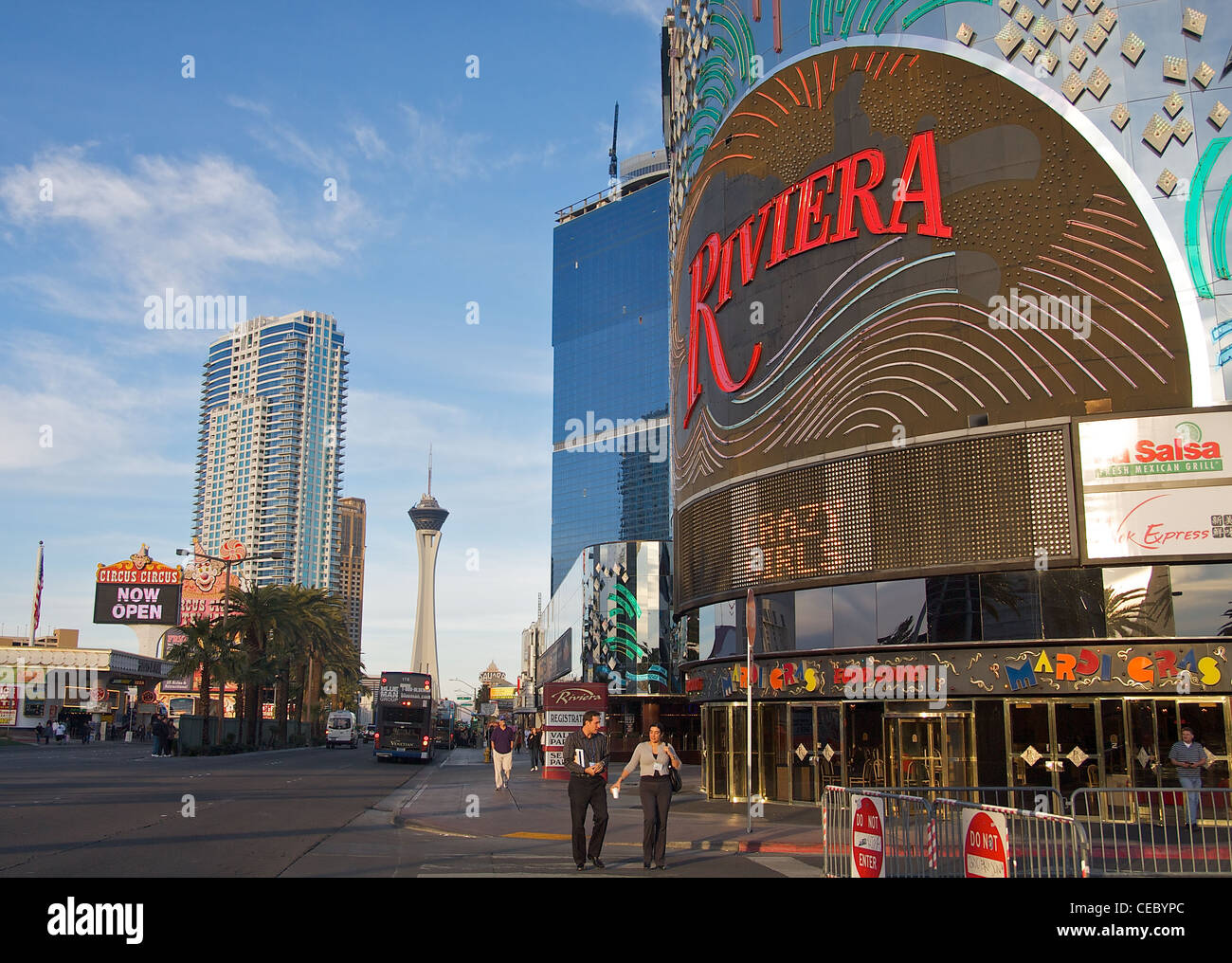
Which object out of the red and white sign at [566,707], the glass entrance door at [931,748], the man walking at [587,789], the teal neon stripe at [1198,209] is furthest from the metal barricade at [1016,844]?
the red and white sign at [566,707]

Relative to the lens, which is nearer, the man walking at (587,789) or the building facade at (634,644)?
the man walking at (587,789)

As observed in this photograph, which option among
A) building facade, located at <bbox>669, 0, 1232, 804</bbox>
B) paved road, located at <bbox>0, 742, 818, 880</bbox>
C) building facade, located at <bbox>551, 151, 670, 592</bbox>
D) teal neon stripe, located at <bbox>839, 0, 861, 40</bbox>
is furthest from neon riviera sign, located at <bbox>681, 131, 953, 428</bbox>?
building facade, located at <bbox>551, 151, 670, 592</bbox>

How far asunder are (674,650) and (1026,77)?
144ft

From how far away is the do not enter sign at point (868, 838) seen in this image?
11.8 meters

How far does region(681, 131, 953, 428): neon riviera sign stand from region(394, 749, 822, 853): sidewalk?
460 inches

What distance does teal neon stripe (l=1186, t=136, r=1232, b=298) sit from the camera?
2256cm

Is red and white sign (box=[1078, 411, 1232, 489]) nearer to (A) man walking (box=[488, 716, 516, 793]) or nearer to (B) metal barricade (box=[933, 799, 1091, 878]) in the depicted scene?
(B) metal barricade (box=[933, 799, 1091, 878])

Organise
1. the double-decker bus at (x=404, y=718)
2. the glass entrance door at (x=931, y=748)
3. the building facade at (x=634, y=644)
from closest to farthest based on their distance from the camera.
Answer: the glass entrance door at (x=931, y=748), the double-decker bus at (x=404, y=718), the building facade at (x=634, y=644)

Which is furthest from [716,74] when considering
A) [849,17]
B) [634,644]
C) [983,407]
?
[634,644]

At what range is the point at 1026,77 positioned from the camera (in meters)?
24.9

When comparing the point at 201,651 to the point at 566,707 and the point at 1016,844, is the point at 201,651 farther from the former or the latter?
the point at 1016,844

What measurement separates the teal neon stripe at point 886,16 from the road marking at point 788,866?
20.2 m

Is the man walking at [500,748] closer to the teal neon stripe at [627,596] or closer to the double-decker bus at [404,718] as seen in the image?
the double-decker bus at [404,718]

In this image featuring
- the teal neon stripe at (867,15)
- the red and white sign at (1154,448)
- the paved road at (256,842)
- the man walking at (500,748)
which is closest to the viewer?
the paved road at (256,842)
